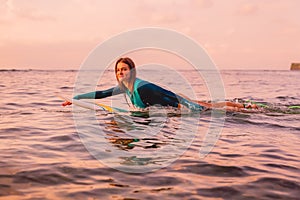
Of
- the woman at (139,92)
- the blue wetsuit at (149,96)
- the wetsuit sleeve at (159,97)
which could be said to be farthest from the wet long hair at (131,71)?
the wetsuit sleeve at (159,97)

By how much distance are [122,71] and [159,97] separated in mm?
1375

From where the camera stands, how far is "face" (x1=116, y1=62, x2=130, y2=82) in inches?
312

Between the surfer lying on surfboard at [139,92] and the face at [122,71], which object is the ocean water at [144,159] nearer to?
the surfer lying on surfboard at [139,92]

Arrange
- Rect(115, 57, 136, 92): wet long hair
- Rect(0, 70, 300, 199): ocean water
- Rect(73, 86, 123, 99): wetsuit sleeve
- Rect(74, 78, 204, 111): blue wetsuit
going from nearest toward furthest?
Rect(0, 70, 300, 199): ocean water, Rect(115, 57, 136, 92): wet long hair, Rect(74, 78, 204, 111): blue wetsuit, Rect(73, 86, 123, 99): wetsuit sleeve

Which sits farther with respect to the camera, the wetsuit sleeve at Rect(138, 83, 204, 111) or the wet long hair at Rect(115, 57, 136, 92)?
the wetsuit sleeve at Rect(138, 83, 204, 111)

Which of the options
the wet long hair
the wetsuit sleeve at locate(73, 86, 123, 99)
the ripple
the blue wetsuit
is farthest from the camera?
the wetsuit sleeve at locate(73, 86, 123, 99)

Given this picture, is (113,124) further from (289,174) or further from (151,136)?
(289,174)

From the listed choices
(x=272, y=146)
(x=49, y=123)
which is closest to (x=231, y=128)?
(x=272, y=146)

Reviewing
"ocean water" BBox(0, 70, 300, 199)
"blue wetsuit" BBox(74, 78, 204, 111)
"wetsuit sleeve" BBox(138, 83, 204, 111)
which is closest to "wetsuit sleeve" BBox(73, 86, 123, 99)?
"blue wetsuit" BBox(74, 78, 204, 111)

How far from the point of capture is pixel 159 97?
875 cm

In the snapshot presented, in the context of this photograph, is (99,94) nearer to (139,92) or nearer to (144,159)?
(139,92)

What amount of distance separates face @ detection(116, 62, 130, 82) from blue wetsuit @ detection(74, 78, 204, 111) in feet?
1.49

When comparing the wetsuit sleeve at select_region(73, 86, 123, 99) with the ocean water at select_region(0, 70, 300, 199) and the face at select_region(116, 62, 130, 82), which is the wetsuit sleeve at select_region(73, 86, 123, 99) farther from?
the ocean water at select_region(0, 70, 300, 199)

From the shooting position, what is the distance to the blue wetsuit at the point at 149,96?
8539 mm
